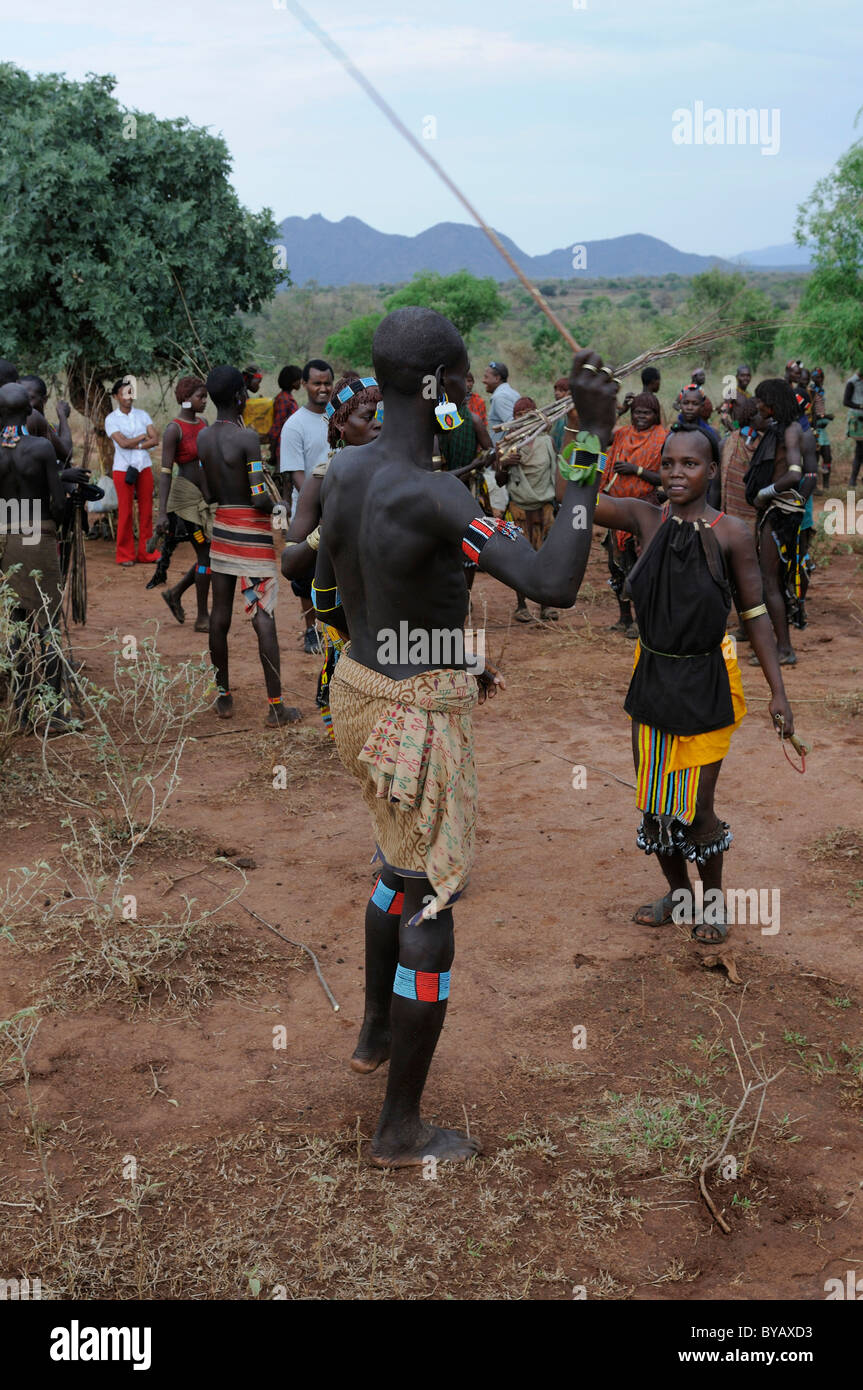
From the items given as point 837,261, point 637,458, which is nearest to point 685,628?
point 637,458

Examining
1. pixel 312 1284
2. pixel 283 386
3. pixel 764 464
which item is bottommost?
pixel 312 1284

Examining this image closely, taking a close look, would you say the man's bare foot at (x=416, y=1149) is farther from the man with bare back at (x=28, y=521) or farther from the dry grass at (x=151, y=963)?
the man with bare back at (x=28, y=521)

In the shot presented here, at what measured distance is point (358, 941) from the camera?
421cm

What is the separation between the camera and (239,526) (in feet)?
21.1

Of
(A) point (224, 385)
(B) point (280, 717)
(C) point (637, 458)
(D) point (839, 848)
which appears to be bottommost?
(D) point (839, 848)

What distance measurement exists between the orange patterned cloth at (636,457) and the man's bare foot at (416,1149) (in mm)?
5146

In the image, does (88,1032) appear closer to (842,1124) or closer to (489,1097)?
(489,1097)

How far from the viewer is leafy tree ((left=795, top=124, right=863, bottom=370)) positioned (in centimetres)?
1512

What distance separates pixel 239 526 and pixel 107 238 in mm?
5980

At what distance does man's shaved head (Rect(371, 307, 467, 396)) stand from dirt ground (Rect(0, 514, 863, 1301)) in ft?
6.05

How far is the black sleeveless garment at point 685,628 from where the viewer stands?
394cm

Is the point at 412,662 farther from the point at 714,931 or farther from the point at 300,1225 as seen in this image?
the point at 714,931

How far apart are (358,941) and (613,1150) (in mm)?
1410


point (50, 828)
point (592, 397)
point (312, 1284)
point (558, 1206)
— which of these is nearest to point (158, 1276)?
point (312, 1284)
